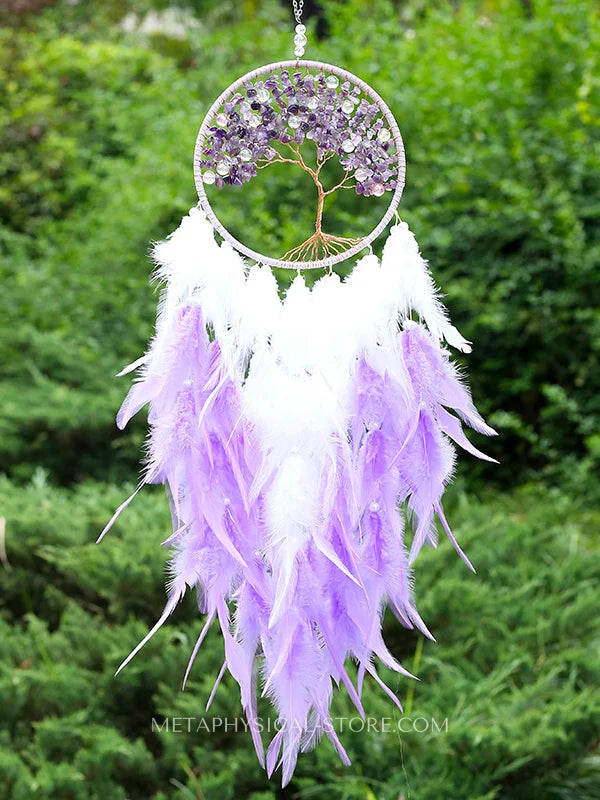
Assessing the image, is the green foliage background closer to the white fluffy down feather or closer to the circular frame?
the white fluffy down feather

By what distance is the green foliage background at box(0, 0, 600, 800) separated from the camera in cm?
222

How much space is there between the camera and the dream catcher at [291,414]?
1305 mm

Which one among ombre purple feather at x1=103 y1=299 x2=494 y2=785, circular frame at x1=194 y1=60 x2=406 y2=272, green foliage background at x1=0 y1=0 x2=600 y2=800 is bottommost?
green foliage background at x1=0 y1=0 x2=600 y2=800

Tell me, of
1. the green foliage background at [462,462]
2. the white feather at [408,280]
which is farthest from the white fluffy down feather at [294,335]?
the green foliage background at [462,462]

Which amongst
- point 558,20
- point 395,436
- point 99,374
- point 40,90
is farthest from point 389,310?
point 40,90

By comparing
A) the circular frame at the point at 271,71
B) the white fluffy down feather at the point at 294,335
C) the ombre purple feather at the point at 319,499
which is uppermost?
the circular frame at the point at 271,71

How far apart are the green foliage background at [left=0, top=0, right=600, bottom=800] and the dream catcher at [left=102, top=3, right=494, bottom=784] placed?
398mm

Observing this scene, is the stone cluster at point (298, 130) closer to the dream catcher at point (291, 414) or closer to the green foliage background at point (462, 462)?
the dream catcher at point (291, 414)

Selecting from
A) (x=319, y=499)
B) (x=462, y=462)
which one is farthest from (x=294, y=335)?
(x=462, y=462)

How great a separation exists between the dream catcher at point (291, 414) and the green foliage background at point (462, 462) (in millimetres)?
398

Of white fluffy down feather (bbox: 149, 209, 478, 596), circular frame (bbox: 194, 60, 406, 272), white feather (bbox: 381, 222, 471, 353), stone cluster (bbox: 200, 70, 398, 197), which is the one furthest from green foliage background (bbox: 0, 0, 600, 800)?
stone cluster (bbox: 200, 70, 398, 197)

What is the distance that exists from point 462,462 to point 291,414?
10.2ft

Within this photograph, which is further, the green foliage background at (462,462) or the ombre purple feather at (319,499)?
the green foliage background at (462,462)

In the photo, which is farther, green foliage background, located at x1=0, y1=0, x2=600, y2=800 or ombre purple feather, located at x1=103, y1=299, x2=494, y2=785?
green foliage background, located at x1=0, y1=0, x2=600, y2=800
